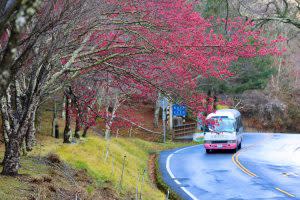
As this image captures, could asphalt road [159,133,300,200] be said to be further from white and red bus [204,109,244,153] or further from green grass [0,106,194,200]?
green grass [0,106,194,200]

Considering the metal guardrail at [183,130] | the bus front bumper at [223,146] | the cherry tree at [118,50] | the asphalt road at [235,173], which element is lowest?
the asphalt road at [235,173]

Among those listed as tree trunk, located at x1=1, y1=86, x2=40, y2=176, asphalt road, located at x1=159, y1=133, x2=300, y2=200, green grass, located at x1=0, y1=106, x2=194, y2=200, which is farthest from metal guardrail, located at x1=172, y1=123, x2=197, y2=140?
tree trunk, located at x1=1, y1=86, x2=40, y2=176

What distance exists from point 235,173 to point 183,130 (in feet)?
74.0

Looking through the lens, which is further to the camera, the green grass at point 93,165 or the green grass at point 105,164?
the green grass at point 105,164

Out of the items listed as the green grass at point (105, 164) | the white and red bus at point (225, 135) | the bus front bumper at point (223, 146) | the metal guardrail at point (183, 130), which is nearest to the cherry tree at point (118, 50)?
the green grass at point (105, 164)

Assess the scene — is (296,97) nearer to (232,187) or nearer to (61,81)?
(232,187)

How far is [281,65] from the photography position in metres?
54.2

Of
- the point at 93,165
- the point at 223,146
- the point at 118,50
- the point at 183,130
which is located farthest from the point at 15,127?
the point at 183,130

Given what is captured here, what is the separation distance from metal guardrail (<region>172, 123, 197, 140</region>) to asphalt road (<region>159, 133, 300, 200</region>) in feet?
35.0

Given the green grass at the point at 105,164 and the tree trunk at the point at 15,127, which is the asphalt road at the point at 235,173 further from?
the tree trunk at the point at 15,127

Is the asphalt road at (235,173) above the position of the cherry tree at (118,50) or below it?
below

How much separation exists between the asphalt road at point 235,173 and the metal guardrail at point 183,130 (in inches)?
420

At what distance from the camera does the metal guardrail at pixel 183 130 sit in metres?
39.7

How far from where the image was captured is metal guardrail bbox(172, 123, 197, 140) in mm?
39709
